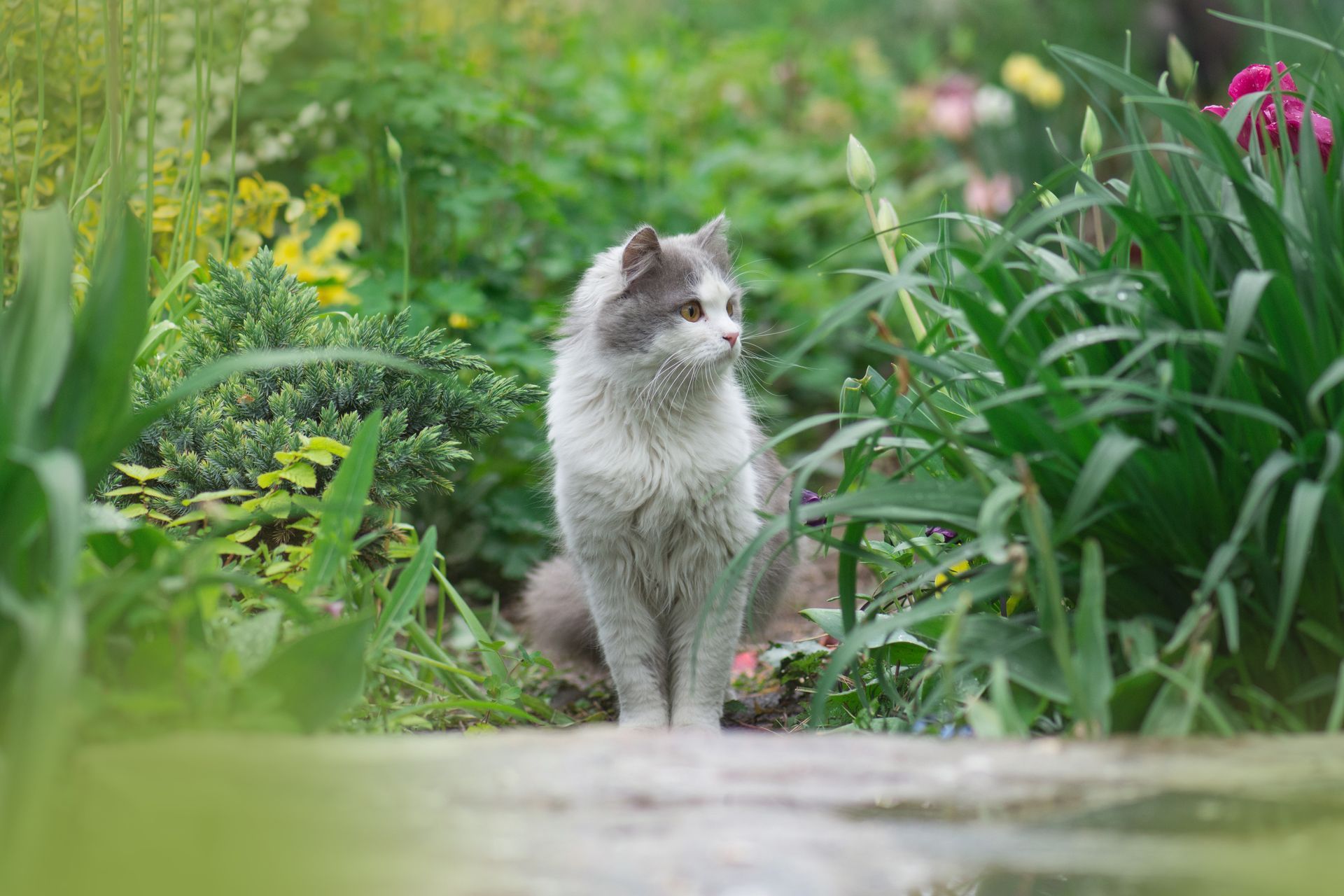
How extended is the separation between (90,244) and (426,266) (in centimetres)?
137

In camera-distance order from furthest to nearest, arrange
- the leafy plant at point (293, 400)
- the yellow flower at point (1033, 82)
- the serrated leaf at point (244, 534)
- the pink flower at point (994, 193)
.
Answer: the yellow flower at point (1033, 82) < the pink flower at point (994, 193) < the leafy plant at point (293, 400) < the serrated leaf at point (244, 534)

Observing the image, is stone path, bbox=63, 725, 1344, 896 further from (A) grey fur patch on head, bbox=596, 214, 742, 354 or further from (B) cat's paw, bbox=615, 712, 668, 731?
(A) grey fur patch on head, bbox=596, 214, 742, 354

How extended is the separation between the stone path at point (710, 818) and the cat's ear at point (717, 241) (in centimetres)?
182

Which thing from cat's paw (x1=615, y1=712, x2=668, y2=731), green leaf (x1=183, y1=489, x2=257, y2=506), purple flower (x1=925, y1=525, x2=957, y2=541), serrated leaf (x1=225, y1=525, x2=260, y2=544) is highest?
green leaf (x1=183, y1=489, x2=257, y2=506)

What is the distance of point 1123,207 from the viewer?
182 centimetres

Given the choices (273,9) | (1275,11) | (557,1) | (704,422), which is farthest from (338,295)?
(1275,11)

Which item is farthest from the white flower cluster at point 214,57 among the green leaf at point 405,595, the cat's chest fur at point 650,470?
the green leaf at point 405,595

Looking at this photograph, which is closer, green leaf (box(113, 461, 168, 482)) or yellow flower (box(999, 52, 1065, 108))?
green leaf (box(113, 461, 168, 482))

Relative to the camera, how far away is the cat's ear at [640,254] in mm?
2895

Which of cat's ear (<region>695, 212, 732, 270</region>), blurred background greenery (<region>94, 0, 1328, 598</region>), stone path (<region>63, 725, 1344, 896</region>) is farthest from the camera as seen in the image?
blurred background greenery (<region>94, 0, 1328, 598</region>)

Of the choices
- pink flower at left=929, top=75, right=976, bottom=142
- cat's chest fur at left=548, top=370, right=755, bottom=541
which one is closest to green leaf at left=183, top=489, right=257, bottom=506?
cat's chest fur at left=548, top=370, right=755, bottom=541

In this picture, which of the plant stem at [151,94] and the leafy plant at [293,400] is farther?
the plant stem at [151,94]

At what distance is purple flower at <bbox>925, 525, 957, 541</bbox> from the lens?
2537mm

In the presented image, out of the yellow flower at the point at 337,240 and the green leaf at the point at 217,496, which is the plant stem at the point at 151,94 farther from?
the yellow flower at the point at 337,240
